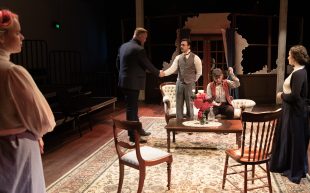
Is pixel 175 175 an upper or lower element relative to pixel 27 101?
lower

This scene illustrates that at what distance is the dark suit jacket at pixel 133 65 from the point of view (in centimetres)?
515

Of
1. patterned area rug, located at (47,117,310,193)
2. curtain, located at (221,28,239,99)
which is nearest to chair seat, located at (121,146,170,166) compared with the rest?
patterned area rug, located at (47,117,310,193)

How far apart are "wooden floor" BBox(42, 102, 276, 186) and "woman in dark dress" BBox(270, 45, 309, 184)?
2.56 m

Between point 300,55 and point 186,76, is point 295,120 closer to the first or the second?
point 300,55

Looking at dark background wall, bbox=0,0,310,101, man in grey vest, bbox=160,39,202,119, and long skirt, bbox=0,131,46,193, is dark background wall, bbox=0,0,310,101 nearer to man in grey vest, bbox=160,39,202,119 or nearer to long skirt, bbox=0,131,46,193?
man in grey vest, bbox=160,39,202,119

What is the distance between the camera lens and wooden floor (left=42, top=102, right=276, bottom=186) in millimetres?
4477

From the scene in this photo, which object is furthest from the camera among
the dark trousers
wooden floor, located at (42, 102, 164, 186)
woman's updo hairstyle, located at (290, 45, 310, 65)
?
the dark trousers

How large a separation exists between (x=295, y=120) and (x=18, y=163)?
283 centimetres

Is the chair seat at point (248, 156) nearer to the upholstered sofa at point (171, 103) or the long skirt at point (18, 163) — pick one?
the long skirt at point (18, 163)

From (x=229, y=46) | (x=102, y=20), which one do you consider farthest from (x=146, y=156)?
(x=102, y=20)

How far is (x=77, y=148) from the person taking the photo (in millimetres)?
5422

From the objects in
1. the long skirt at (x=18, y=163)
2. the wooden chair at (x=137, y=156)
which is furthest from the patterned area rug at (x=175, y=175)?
the long skirt at (x=18, y=163)

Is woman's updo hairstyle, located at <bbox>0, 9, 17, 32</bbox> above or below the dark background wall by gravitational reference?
below

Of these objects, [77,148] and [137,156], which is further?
[77,148]
